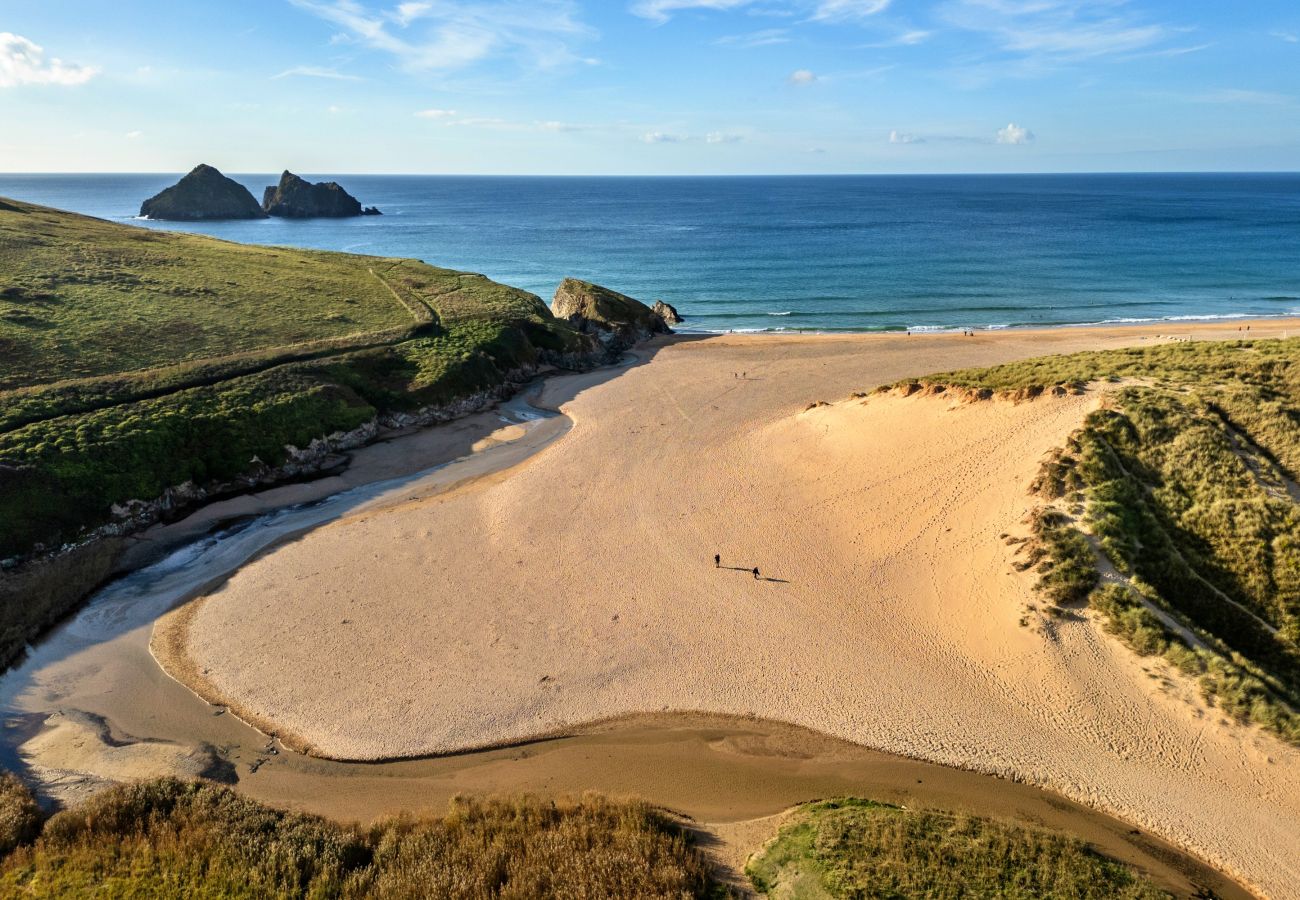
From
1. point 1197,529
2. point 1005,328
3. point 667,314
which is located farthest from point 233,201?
point 1197,529

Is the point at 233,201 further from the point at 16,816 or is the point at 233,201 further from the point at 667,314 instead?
the point at 16,816

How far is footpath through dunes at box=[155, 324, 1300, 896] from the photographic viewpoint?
1794 cm

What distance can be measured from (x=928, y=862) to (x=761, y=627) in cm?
934

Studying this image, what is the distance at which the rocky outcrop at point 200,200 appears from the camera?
169750 mm

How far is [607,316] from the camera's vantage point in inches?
2488

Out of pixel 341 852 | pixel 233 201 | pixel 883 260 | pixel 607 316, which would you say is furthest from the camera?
pixel 233 201

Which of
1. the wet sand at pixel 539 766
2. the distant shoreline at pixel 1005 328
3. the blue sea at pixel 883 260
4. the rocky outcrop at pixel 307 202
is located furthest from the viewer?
the rocky outcrop at pixel 307 202

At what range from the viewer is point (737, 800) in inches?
670

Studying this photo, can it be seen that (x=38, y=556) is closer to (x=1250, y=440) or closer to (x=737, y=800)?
(x=737, y=800)

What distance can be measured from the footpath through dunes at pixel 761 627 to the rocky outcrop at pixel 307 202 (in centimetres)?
18557

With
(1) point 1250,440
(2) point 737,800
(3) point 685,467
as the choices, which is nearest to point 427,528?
(3) point 685,467

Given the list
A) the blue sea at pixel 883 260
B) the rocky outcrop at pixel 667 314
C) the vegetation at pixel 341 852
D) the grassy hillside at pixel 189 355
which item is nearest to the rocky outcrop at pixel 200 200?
the blue sea at pixel 883 260

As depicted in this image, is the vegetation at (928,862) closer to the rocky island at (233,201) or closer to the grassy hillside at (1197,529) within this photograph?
the grassy hillside at (1197,529)

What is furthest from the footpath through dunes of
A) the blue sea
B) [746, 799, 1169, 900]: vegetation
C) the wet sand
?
the blue sea
